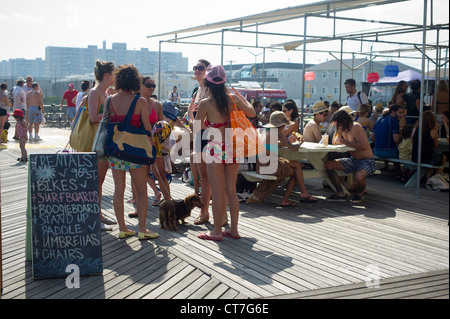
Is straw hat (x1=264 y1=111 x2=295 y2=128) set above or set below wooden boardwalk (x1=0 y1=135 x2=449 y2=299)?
above

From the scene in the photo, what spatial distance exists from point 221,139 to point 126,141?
83 cm

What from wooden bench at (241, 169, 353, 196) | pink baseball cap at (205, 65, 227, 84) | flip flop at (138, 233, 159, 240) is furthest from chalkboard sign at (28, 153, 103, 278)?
wooden bench at (241, 169, 353, 196)

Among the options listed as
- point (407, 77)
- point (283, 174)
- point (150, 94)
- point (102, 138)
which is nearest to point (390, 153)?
point (283, 174)

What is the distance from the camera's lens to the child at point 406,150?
7.98 metres

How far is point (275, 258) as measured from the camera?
4.23 meters

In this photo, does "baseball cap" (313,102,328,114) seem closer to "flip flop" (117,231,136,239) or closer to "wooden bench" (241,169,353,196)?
"wooden bench" (241,169,353,196)

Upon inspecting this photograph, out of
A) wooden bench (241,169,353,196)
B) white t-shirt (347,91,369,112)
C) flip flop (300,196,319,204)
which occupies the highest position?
white t-shirt (347,91,369,112)

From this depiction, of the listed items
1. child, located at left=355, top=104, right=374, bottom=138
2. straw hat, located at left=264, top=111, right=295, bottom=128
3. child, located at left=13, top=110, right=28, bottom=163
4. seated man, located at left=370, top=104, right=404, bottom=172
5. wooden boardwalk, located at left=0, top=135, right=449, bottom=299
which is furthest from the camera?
child, located at left=13, top=110, right=28, bottom=163

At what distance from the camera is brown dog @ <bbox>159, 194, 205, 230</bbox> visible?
508 cm

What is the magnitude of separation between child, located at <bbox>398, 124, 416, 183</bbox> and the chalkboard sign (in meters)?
5.64

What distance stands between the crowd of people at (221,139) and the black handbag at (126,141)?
2.4 inches

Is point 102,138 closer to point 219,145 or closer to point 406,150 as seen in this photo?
point 219,145
